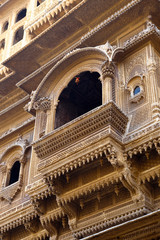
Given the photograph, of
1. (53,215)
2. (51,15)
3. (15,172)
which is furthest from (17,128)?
(53,215)

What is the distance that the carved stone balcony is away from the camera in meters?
9.70

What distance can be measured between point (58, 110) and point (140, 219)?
14.6ft

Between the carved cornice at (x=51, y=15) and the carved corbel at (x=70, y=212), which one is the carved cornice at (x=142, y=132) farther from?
the carved cornice at (x=51, y=15)

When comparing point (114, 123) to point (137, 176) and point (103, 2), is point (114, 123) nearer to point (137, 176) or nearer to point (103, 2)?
point (137, 176)

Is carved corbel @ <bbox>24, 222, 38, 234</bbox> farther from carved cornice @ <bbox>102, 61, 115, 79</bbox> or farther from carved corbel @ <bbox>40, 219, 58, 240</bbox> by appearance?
carved cornice @ <bbox>102, 61, 115, 79</bbox>

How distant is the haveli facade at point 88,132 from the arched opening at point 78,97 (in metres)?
0.03

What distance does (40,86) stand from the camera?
12055 mm

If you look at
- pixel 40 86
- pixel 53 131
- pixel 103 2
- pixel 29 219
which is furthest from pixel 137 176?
pixel 103 2

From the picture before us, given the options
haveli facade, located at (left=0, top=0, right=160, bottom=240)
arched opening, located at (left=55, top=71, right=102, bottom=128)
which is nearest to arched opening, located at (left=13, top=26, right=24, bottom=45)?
haveli facade, located at (left=0, top=0, right=160, bottom=240)

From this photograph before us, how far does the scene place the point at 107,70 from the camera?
1091 centimetres

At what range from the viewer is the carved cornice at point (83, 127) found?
31.9ft

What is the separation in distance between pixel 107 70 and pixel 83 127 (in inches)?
66.7

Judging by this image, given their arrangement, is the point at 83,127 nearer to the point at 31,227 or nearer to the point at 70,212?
the point at 70,212

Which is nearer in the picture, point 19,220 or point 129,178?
point 129,178
